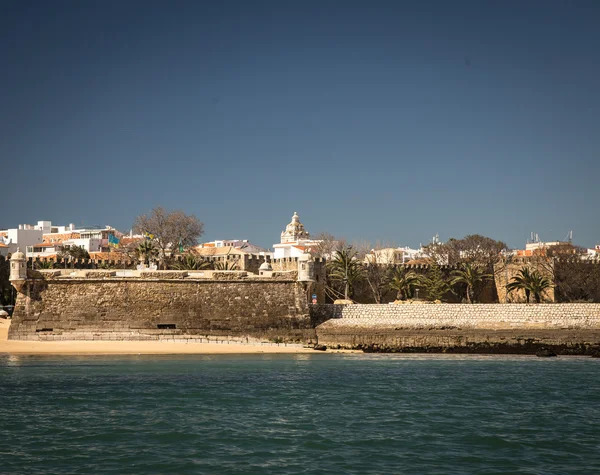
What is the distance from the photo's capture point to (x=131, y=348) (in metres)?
34.9

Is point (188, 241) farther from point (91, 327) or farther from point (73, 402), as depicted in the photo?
point (73, 402)

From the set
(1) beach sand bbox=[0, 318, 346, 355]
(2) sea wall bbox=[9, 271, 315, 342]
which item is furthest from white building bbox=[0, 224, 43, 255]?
(1) beach sand bbox=[0, 318, 346, 355]

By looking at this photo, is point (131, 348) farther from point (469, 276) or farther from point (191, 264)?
point (469, 276)

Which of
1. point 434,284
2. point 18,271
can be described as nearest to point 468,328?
point 434,284

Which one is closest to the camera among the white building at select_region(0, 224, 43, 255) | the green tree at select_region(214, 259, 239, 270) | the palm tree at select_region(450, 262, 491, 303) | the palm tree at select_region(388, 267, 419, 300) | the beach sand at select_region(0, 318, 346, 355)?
the beach sand at select_region(0, 318, 346, 355)

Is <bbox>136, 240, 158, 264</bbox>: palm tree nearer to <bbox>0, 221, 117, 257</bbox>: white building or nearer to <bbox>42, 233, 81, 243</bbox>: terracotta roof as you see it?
<bbox>0, 221, 117, 257</bbox>: white building

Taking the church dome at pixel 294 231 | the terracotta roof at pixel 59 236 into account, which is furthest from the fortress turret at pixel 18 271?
the church dome at pixel 294 231

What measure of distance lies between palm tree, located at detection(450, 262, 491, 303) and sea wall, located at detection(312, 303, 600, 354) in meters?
10.8

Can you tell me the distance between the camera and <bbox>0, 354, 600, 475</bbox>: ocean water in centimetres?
1593

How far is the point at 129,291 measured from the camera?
122ft

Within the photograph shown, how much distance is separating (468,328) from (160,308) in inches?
543

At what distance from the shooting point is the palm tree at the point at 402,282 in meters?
45.5

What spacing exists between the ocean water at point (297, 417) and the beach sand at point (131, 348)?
2.63 meters

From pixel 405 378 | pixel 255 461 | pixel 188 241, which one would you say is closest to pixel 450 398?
pixel 405 378
